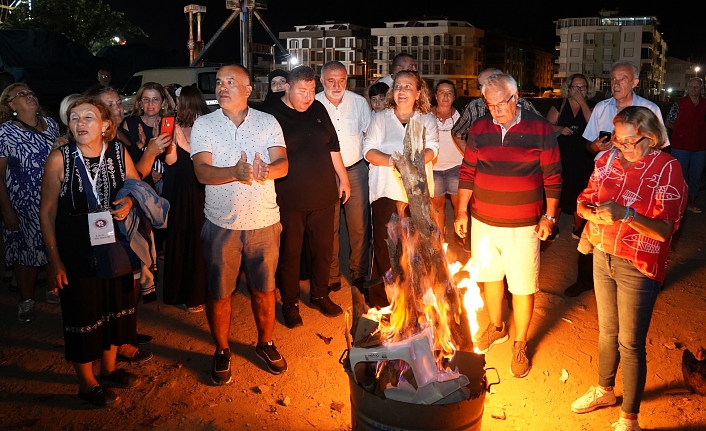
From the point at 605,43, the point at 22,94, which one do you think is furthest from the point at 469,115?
the point at 605,43

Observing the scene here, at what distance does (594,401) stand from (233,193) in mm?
2720

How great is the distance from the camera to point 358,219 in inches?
228

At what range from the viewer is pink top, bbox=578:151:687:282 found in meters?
3.20

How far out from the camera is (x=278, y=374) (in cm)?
443

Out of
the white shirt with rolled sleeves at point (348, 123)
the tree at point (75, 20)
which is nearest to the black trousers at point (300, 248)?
the white shirt with rolled sleeves at point (348, 123)

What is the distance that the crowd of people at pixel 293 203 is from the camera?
344 centimetres

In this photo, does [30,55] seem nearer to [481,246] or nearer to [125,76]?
[125,76]

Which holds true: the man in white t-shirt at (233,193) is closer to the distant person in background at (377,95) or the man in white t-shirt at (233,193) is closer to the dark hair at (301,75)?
the dark hair at (301,75)

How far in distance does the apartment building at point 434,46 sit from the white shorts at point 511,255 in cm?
8616

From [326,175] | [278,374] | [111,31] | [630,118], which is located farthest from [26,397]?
[111,31]

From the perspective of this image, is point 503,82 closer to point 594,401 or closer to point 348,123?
point 348,123

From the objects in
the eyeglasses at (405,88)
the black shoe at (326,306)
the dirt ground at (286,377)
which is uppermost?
the eyeglasses at (405,88)

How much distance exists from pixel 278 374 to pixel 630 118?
2940 mm

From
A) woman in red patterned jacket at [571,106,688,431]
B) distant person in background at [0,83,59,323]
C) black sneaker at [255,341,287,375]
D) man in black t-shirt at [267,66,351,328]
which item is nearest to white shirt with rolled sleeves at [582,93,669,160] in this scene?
woman in red patterned jacket at [571,106,688,431]
